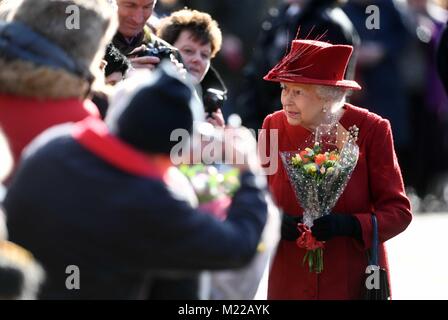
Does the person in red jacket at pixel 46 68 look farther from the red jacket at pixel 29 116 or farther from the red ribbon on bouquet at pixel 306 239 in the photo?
the red ribbon on bouquet at pixel 306 239

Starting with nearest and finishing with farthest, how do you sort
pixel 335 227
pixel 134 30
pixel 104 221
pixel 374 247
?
pixel 104 221 < pixel 335 227 < pixel 374 247 < pixel 134 30

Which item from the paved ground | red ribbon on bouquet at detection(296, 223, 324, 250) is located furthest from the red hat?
the paved ground

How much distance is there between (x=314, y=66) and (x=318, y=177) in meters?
0.46

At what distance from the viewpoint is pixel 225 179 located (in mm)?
4090

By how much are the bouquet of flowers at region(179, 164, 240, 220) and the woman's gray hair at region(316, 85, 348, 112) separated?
1162 mm

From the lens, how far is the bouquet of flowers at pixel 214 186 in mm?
3945

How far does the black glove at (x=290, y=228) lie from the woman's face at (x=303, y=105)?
0.40 meters

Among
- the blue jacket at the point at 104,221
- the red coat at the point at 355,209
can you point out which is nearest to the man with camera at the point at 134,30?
the red coat at the point at 355,209

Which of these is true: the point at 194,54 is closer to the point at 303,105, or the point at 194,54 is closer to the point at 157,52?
the point at 157,52

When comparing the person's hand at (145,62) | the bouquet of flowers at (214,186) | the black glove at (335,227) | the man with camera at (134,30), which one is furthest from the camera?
the man with camera at (134,30)

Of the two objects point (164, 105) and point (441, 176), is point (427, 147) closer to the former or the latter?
point (441, 176)

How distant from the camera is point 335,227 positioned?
5.07 metres

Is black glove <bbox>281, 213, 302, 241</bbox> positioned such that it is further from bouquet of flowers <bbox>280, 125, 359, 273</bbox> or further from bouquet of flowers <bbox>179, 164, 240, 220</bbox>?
bouquet of flowers <bbox>179, 164, 240, 220</bbox>

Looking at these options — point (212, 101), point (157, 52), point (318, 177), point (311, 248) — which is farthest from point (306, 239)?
point (157, 52)
